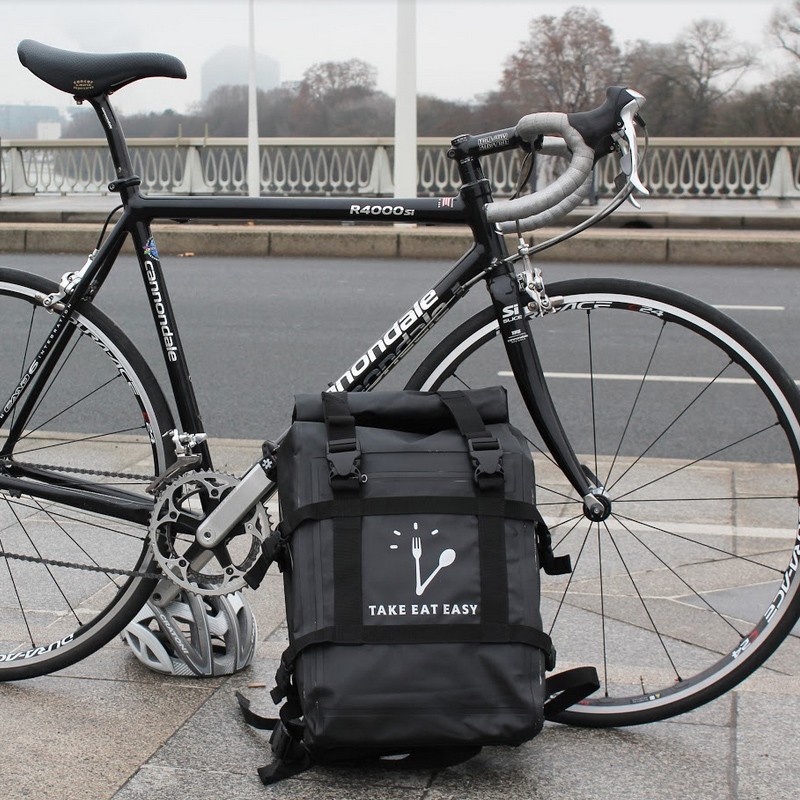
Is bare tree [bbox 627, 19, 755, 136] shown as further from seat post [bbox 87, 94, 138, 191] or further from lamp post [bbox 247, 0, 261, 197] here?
seat post [bbox 87, 94, 138, 191]

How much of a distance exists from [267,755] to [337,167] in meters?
19.6

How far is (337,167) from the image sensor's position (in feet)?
71.1

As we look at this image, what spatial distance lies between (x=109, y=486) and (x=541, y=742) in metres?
1.26

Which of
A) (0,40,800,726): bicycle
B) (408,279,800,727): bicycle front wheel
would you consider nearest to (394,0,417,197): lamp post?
(408,279,800,727): bicycle front wheel

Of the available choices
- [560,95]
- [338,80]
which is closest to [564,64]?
[560,95]

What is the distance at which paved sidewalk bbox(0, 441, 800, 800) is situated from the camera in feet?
8.39

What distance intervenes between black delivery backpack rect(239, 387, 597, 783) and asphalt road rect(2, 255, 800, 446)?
116 inches

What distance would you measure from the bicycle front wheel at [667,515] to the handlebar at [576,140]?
19cm

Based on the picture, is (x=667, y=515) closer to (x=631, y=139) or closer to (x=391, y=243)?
(x=631, y=139)

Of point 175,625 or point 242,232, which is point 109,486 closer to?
point 175,625

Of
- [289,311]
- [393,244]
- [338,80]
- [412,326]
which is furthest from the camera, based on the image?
[338,80]

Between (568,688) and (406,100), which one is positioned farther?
(406,100)

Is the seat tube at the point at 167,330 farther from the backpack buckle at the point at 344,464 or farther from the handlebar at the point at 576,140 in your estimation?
the handlebar at the point at 576,140

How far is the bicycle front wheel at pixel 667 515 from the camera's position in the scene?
8.91 feet
